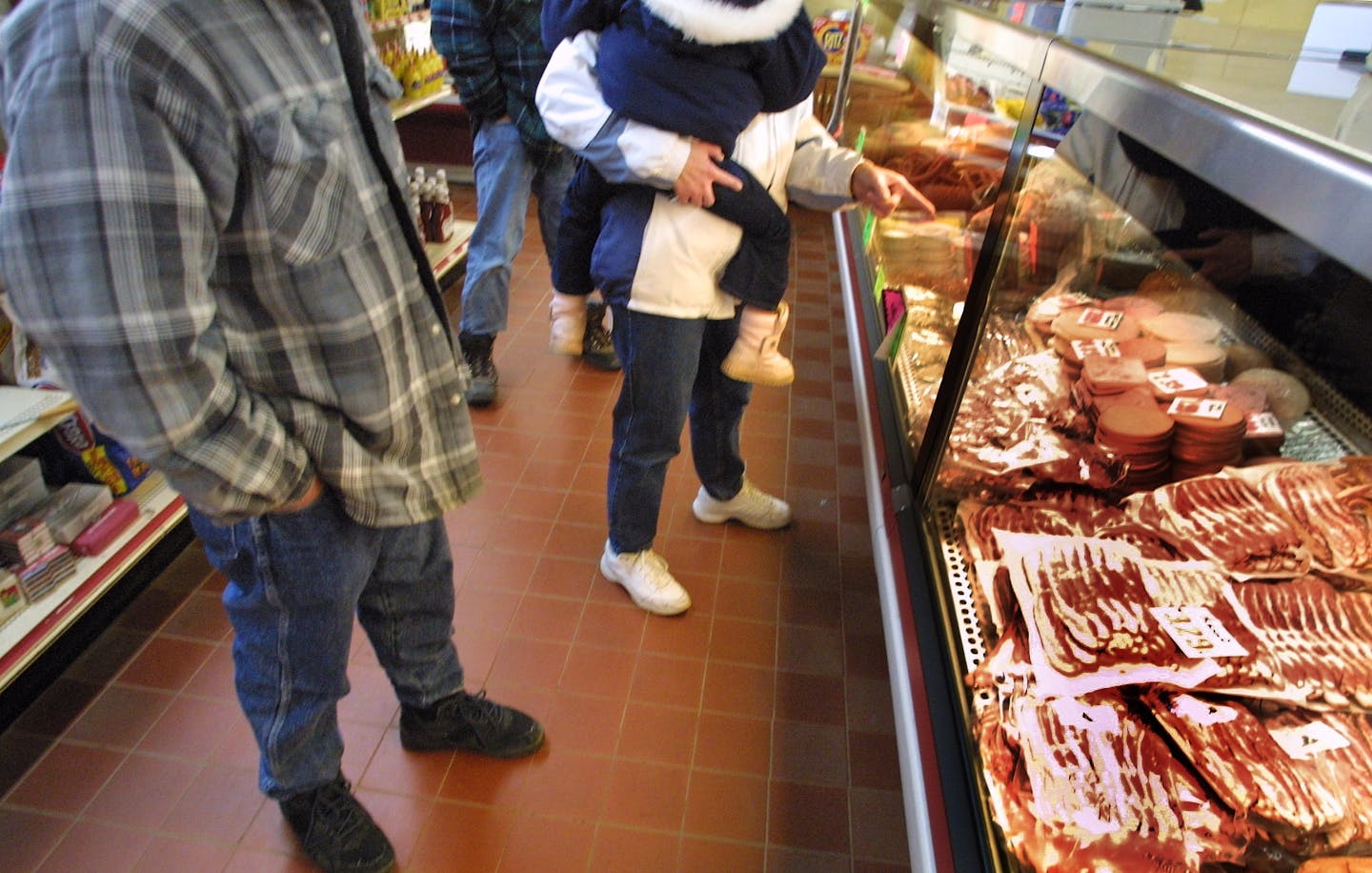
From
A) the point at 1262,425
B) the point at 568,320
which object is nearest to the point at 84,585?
the point at 568,320

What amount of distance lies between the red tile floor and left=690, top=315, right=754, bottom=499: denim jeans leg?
0.78 ft

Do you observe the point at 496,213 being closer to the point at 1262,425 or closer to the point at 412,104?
the point at 412,104

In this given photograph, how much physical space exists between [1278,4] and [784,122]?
1.06 metres

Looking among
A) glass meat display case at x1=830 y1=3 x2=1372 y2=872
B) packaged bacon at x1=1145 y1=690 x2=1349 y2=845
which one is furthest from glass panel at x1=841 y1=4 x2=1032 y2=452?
packaged bacon at x1=1145 y1=690 x2=1349 y2=845

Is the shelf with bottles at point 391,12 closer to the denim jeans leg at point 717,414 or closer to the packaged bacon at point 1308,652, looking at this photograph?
the denim jeans leg at point 717,414

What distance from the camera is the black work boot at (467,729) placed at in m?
1.95

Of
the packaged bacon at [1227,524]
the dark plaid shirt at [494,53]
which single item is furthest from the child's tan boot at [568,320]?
the packaged bacon at [1227,524]

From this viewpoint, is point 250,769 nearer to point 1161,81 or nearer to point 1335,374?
point 1161,81

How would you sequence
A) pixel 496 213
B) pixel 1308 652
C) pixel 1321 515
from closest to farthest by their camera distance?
pixel 1308 652 → pixel 1321 515 → pixel 496 213

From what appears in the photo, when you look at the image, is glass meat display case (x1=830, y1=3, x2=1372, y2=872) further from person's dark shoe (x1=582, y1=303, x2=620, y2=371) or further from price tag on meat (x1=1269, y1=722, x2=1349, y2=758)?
person's dark shoe (x1=582, y1=303, x2=620, y2=371)

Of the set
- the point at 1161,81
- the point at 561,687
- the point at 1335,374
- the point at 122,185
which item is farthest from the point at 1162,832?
the point at 122,185

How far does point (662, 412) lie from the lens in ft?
6.75

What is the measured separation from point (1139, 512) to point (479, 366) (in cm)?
254

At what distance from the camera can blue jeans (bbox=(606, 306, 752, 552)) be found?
1.94 meters
